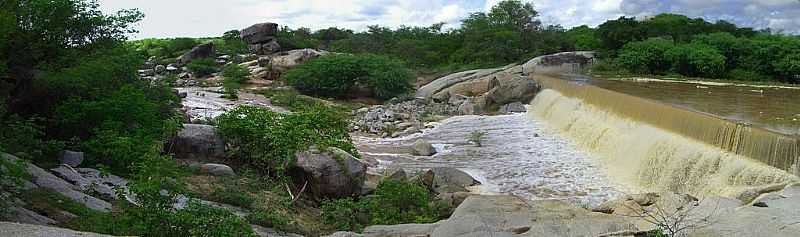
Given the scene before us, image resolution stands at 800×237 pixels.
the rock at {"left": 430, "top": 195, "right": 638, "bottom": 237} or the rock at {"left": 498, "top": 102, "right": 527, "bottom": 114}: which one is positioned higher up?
the rock at {"left": 430, "top": 195, "right": 638, "bottom": 237}

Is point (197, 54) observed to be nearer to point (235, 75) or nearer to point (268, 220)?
point (235, 75)

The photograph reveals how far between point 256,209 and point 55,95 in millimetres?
4569

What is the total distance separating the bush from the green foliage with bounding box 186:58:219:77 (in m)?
12.7

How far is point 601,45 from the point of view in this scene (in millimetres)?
41531

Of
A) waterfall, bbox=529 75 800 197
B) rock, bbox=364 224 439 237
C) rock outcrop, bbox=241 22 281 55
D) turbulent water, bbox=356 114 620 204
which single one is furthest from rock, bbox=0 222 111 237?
rock outcrop, bbox=241 22 281 55

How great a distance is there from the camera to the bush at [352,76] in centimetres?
Result: 3275

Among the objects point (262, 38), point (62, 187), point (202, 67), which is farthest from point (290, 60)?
point (62, 187)

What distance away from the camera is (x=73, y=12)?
40.5ft

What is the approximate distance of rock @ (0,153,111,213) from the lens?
823 cm

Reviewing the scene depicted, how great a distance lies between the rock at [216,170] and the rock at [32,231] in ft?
17.7

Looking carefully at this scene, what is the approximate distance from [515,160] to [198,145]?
8.43 metres

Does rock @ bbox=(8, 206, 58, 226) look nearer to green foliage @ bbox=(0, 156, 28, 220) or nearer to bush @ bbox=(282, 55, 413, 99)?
green foliage @ bbox=(0, 156, 28, 220)

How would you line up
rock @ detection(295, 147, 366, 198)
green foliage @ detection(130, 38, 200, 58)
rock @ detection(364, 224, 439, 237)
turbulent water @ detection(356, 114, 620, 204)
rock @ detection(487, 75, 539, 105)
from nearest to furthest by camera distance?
rock @ detection(364, 224, 439, 237) < rock @ detection(295, 147, 366, 198) < turbulent water @ detection(356, 114, 620, 204) < rock @ detection(487, 75, 539, 105) < green foliage @ detection(130, 38, 200, 58)

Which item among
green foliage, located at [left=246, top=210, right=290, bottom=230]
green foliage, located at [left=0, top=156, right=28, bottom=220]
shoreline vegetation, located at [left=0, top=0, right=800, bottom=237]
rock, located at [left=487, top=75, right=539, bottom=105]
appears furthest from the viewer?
rock, located at [left=487, top=75, right=539, bottom=105]
